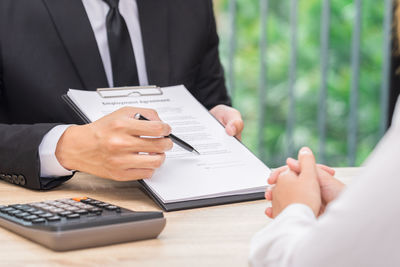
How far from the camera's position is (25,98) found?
4.95 ft

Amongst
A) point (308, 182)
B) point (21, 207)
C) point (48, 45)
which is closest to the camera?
point (308, 182)

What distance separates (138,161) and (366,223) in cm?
58

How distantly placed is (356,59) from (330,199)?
2.13 m

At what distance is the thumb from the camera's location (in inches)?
32.1

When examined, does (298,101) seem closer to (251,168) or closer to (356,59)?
(356,59)

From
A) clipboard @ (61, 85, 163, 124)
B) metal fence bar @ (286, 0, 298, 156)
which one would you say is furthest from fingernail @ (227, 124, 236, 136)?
metal fence bar @ (286, 0, 298, 156)

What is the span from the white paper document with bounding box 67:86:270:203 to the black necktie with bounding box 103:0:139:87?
259 mm

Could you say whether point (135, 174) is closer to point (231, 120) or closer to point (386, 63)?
point (231, 120)

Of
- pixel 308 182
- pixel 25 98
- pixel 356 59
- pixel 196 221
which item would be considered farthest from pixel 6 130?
pixel 356 59

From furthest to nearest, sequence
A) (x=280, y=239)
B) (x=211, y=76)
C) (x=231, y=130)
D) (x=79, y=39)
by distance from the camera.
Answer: (x=211, y=76), (x=79, y=39), (x=231, y=130), (x=280, y=239)

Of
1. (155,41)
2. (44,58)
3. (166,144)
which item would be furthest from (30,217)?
(155,41)

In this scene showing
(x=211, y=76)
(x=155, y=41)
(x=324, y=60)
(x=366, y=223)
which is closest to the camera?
(x=366, y=223)

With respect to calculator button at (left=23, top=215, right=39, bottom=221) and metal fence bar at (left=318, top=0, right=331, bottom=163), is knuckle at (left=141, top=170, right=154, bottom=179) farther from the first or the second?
metal fence bar at (left=318, top=0, right=331, bottom=163)

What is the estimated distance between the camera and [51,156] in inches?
45.8
